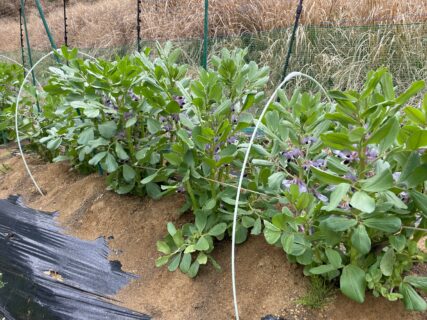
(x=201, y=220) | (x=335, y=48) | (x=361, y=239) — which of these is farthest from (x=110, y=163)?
(x=335, y=48)

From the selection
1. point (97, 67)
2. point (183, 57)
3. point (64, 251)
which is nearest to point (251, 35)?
point (183, 57)

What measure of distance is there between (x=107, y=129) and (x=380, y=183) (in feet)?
4.77

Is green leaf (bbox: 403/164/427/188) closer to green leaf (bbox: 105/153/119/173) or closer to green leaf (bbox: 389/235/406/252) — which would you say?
green leaf (bbox: 389/235/406/252)

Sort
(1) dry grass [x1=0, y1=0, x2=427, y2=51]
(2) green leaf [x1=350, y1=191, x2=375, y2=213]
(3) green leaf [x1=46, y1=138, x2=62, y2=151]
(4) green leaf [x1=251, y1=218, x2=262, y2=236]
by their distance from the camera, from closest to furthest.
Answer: (2) green leaf [x1=350, y1=191, x2=375, y2=213] < (4) green leaf [x1=251, y1=218, x2=262, y2=236] < (3) green leaf [x1=46, y1=138, x2=62, y2=151] < (1) dry grass [x1=0, y1=0, x2=427, y2=51]

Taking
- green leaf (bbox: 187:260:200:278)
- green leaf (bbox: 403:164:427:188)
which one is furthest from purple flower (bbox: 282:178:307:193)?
green leaf (bbox: 187:260:200:278)

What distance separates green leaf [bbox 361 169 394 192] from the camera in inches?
43.1

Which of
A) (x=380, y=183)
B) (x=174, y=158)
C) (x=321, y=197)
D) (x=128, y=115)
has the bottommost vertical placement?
(x=128, y=115)

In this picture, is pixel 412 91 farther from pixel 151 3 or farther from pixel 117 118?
pixel 151 3

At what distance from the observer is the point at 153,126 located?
1988 mm

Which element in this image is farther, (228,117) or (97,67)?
(97,67)

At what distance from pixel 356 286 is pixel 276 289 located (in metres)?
0.36

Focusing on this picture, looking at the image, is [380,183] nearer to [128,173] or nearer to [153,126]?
[153,126]

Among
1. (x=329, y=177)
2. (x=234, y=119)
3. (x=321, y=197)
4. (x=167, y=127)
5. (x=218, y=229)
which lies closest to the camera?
(x=329, y=177)

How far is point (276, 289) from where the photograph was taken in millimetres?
1547
